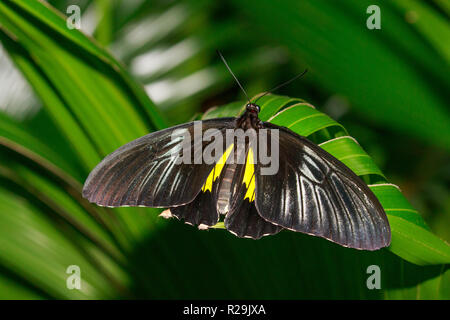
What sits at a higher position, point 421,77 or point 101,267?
point 421,77

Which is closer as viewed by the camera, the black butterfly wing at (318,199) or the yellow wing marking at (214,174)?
the black butterfly wing at (318,199)

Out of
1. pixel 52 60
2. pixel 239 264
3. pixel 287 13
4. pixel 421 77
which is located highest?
pixel 287 13

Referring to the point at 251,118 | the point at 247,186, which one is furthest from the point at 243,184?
the point at 251,118

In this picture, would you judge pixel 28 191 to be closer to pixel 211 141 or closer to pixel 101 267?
pixel 101 267

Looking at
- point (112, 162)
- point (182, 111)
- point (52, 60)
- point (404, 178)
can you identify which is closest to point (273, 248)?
point (112, 162)

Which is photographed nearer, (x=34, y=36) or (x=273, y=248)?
(x=34, y=36)

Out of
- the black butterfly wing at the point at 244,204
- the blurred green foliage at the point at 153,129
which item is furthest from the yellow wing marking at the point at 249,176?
the blurred green foliage at the point at 153,129

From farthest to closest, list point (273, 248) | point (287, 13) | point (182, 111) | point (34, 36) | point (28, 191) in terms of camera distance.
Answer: point (182, 111) → point (287, 13) → point (28, 191) → point (273, 248) → point (34, 36)

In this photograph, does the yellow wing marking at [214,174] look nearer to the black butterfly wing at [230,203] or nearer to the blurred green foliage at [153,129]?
the black butterfly wing at [230,203]
